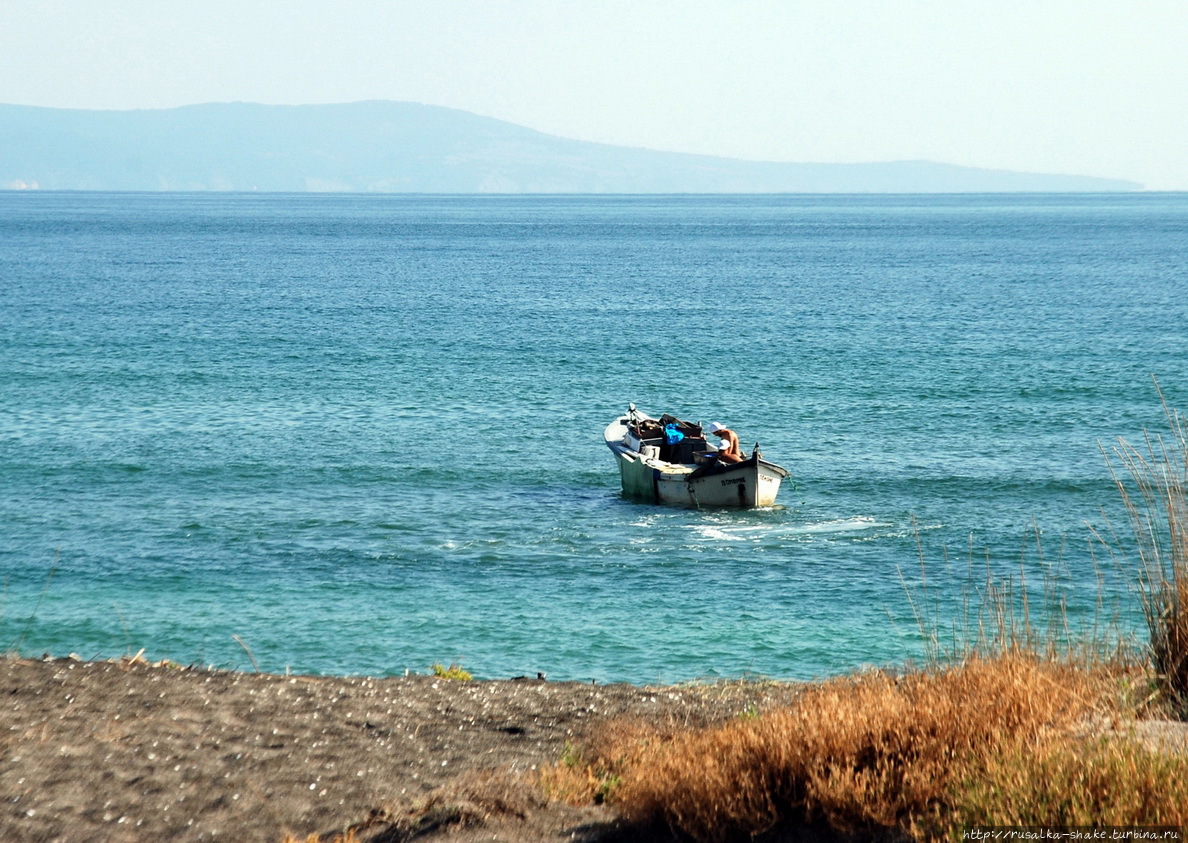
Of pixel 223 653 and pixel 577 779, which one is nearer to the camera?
pixel 577 779

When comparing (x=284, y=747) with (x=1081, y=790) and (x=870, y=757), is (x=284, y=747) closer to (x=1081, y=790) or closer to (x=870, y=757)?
(x=870, y=757)

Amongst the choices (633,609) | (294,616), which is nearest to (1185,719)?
(633,609)

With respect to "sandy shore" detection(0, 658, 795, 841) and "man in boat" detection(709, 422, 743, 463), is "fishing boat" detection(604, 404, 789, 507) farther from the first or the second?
"sandy shore" detection(0, 658, 795, 841)

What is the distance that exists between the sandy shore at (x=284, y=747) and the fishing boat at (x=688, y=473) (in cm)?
1493

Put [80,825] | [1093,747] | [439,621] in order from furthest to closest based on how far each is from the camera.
Answer: [439,621] < [80,825] < [1093,747]

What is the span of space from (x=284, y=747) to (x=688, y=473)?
18911 millimetres

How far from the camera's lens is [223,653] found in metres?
17.5

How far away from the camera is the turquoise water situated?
18.8 metres

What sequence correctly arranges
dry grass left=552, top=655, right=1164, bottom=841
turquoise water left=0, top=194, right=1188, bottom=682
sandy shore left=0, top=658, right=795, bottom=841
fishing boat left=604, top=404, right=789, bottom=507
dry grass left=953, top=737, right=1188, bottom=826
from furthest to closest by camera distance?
fishing boat left=604, top=404, right=789, bottom=507 < turquoise water left=0, top=194, right=1188, bottom=682 < sandy shore left=0, top=658, right=795, bottom=841 < dry grass left=552, top=655, right=1164, bottom=841 < dry grass left=953, top=737, right=1188, bottom=826

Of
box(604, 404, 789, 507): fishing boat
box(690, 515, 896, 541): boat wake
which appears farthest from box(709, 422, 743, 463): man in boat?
box(690, 515, 896, 541): boat wake

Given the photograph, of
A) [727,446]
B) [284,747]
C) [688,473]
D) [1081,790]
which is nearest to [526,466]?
[688,473]

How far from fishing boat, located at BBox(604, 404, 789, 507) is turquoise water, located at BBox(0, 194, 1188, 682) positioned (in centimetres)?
63

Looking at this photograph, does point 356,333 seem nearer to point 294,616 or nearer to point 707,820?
point 294,616

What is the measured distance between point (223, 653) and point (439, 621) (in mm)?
3486
